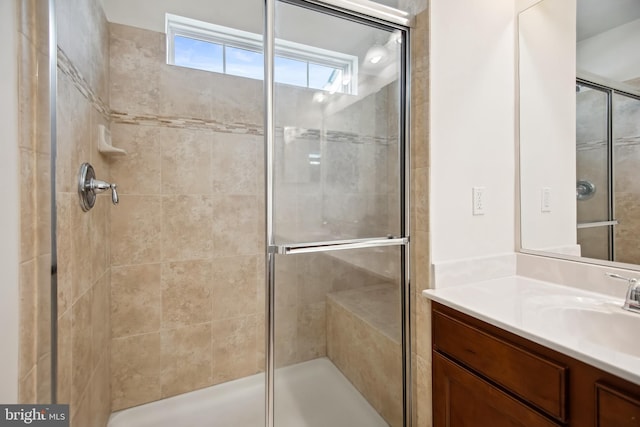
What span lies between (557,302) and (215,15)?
2394 millimetres

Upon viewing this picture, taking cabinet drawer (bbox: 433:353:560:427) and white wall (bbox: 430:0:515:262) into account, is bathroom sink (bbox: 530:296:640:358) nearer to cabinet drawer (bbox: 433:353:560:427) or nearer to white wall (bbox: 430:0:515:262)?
cabinet drawer (bbox: 433:353:560:427)

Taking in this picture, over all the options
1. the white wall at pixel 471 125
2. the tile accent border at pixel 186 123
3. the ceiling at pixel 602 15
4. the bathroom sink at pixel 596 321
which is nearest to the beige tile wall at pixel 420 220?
the white wall at pixel 471 125

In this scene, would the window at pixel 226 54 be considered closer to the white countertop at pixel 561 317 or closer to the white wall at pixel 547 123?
the white wall at pixel 547 123

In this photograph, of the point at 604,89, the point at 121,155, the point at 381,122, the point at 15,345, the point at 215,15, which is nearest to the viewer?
the point at 15,345

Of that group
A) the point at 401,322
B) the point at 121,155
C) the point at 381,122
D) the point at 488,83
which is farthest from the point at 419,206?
the point at 121,155

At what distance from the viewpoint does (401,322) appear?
135 cm

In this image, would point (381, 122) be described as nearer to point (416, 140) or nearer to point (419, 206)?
point (416, 140)

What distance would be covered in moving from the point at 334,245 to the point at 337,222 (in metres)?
0.11

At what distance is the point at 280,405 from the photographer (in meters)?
1.17

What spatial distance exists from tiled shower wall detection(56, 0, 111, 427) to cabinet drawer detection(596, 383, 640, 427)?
5.03 feet

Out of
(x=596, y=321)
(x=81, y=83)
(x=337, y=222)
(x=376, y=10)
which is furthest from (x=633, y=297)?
(x=81, y=83)

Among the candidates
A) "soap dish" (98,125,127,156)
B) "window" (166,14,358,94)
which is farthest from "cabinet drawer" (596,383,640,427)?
"soap dish" (98,125,127,156)

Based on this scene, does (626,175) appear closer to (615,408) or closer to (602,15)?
(602,15)

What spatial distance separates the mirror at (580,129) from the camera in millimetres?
1114
